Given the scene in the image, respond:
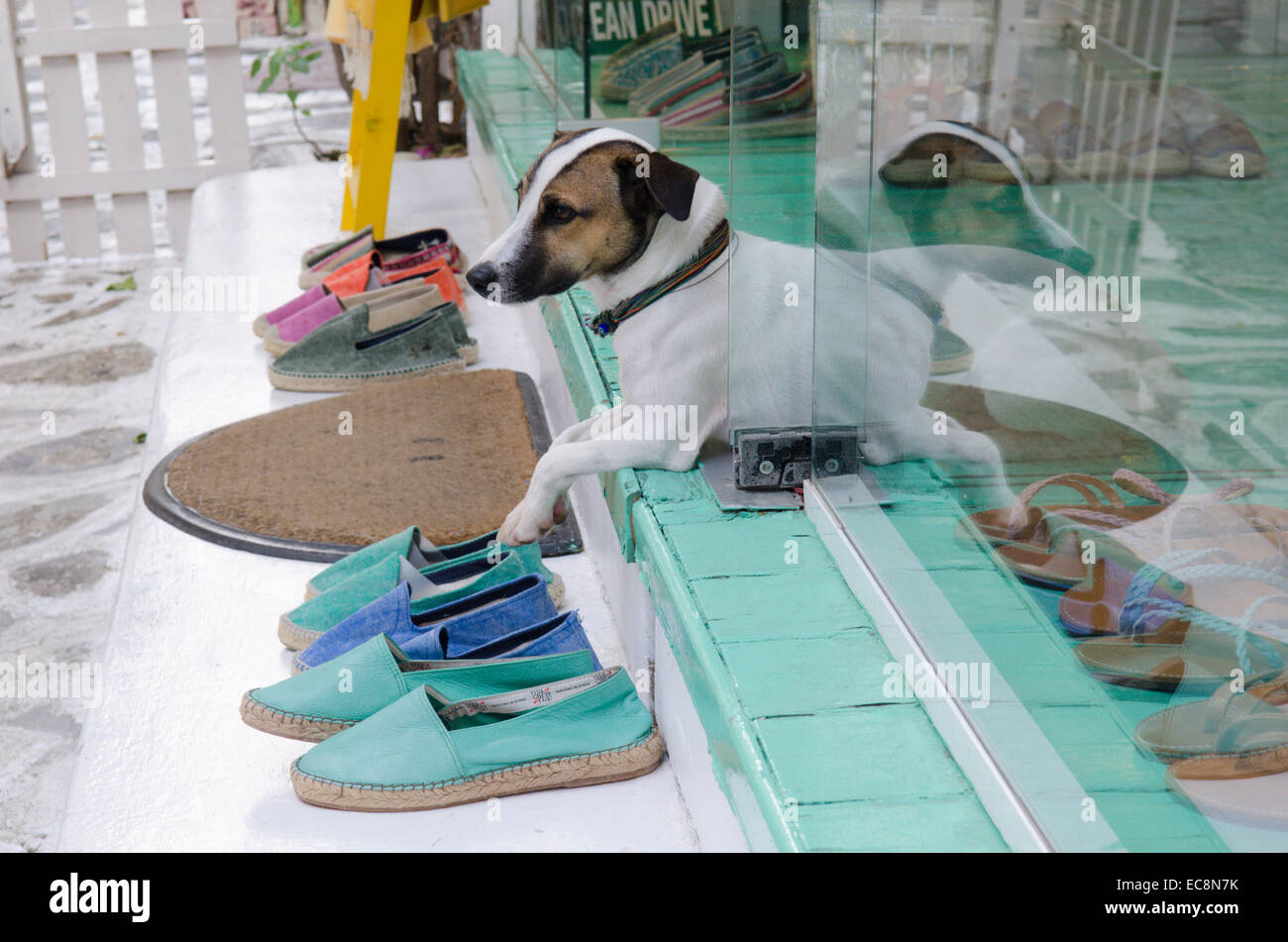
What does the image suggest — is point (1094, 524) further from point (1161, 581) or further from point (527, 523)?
point (527, 523)

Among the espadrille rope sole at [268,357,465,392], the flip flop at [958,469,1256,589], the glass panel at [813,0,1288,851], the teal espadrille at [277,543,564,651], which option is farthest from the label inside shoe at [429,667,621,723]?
the espadrille rope sole at [268,357,465,392]

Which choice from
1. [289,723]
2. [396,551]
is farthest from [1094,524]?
[396,551]

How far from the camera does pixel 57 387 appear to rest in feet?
10.8

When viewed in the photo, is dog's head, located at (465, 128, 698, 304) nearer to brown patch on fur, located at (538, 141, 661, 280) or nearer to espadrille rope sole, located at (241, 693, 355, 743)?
brown patch on fur, located at (538, 141, 661, 280)

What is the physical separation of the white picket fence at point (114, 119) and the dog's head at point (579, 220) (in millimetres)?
3228

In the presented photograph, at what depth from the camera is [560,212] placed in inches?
53.0

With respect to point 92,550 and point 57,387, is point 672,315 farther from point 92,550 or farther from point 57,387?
point 57,387

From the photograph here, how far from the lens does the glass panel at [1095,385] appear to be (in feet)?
2.38

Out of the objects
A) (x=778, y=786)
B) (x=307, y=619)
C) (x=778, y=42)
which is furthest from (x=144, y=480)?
(x=778, y=786)

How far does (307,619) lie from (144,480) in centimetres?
71

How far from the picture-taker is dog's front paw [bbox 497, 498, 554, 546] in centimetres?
148

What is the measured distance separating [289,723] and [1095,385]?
0.90 meters

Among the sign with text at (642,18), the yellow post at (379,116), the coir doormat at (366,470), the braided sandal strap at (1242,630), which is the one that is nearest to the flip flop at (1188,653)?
the braided sandal strap at (1242,630)
